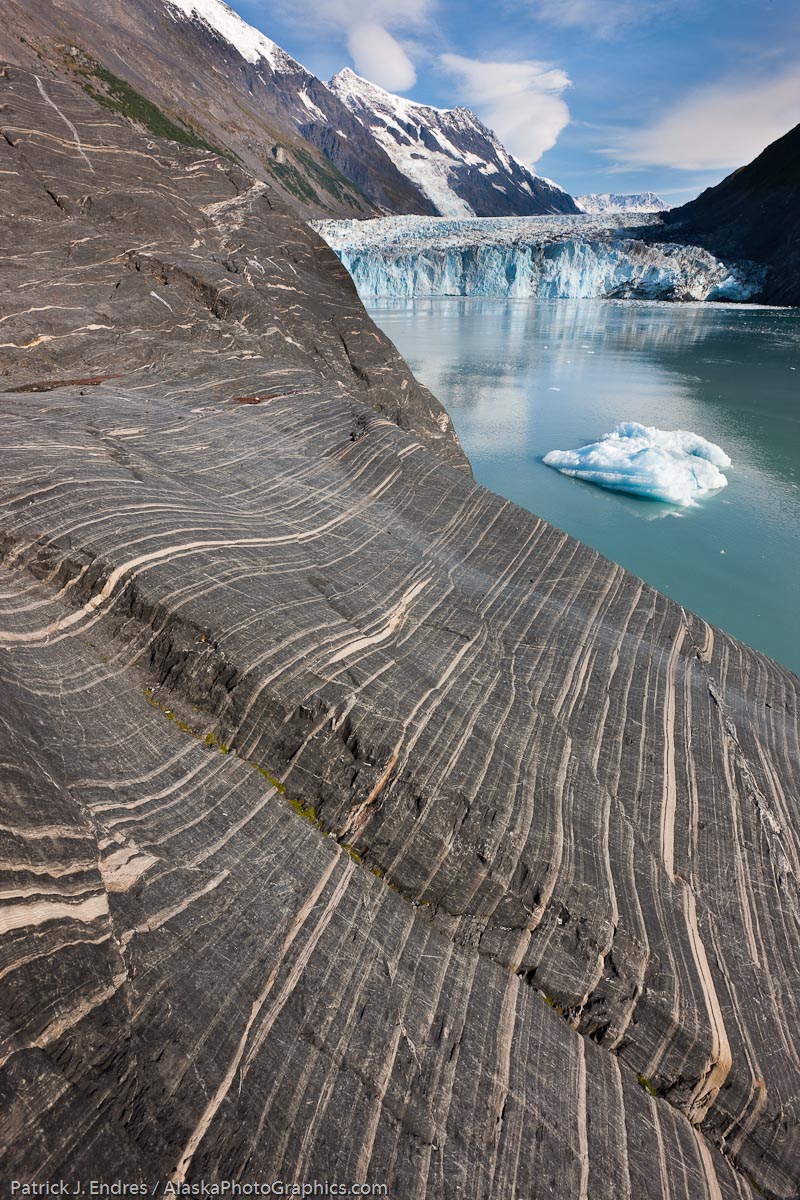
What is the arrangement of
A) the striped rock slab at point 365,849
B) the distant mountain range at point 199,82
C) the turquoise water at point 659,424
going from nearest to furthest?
the striped rock slab at point 365,849
the turquoise water at point 659,424
the distant mountain range at point 199,82

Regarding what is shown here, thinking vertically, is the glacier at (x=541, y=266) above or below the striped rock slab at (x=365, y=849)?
above

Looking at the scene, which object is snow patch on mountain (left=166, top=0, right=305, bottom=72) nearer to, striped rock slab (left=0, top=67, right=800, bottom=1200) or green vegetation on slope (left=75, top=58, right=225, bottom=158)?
green vegetation on slope (left=75, top=58, right=225, bottom=158)

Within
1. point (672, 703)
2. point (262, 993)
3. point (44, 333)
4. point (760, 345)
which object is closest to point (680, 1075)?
point (262, 993)

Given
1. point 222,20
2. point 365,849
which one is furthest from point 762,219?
point 222,20

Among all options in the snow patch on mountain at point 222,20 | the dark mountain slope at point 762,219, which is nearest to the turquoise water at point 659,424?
the dark mountain slope at point 762,219

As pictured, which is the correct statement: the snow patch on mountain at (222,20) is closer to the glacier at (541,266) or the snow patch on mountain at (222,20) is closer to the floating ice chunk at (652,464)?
the glacier at (541,266)

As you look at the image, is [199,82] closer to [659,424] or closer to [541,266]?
[541,266]
